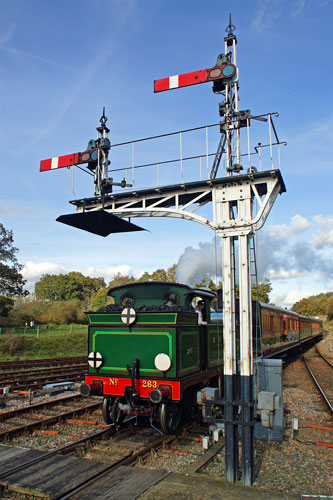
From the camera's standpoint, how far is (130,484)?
523cm

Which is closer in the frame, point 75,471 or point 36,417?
point 75,471

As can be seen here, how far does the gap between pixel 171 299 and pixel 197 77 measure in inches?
170

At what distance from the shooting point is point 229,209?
6387mm

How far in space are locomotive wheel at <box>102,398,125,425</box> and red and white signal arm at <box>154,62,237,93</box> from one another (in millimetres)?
6091

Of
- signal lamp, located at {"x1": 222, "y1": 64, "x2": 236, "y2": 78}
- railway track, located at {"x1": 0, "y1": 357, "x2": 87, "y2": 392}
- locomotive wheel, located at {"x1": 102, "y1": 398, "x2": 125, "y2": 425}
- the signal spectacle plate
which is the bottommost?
railway track, located at {"x1": 0, "y1": 357, "x2": 87, "y2": 392}

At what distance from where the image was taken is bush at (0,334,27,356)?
2392 centimetres

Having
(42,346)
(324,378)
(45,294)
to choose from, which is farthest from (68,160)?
(45,294)

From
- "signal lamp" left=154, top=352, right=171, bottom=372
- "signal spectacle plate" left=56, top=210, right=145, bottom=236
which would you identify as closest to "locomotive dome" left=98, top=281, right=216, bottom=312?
"signal lamp" left=154, top=352, right=171, bottom=372

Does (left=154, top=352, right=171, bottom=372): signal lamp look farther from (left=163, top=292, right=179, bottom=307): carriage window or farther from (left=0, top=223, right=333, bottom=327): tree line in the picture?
(left=0, top=223, right=333, bottom=327): tree line

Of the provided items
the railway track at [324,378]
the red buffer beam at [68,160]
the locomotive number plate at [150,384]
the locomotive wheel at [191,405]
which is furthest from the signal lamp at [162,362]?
the railway track at [324,378]

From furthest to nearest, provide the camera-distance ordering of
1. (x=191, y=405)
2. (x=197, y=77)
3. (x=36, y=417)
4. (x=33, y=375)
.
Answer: (x=33, y=375)
(x=36, y=417)
(x=191, y=405)
(x=197, y=77)

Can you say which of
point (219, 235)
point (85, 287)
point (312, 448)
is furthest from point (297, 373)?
point (85, 287)

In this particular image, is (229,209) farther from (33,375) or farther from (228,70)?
(33,375)

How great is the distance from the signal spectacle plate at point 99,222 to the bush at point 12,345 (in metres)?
18.9
